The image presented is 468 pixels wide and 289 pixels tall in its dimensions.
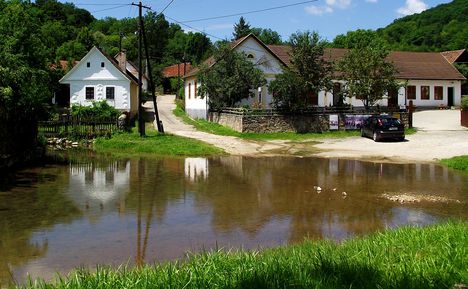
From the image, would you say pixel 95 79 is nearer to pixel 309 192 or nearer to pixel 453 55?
pixel 309 192

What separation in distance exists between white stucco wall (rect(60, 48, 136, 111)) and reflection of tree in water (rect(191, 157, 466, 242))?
23041mm

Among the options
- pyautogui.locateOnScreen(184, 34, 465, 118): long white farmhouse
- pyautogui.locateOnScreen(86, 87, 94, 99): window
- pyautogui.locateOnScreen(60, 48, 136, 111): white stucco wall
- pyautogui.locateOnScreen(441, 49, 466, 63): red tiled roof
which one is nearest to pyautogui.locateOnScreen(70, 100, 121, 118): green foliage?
pyautogui.locateOnScreen(60, 48, 136, 111): white stucco wall

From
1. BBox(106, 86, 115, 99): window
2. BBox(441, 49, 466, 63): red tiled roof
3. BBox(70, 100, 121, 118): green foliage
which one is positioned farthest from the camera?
BBox(441, 49, 466, 63): red tiled roof

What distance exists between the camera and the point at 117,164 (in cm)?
2392

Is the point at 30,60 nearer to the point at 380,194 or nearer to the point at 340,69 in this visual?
the point at 380,194

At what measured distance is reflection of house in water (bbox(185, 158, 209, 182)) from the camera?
1947 centimetres

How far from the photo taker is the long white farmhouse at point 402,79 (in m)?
44.6

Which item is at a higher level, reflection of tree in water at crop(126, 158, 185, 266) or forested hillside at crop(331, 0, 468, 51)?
forested hillside at crop(331, 0, 468, 51)

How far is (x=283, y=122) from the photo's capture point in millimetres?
36031

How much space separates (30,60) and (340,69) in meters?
22.7

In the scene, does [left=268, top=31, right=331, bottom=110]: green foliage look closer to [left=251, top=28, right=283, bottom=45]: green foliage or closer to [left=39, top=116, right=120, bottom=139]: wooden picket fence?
[left=39, top=116, right=120, bottom=139]: wooden picket fence

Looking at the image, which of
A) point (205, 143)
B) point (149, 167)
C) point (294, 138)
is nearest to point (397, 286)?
point (149, 167)

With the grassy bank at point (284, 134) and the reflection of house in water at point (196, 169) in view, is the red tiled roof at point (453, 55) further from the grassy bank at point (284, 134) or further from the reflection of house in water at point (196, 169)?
the reflection of house in water at point (196, 169)

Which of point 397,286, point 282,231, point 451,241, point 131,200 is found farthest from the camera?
point 131,200
